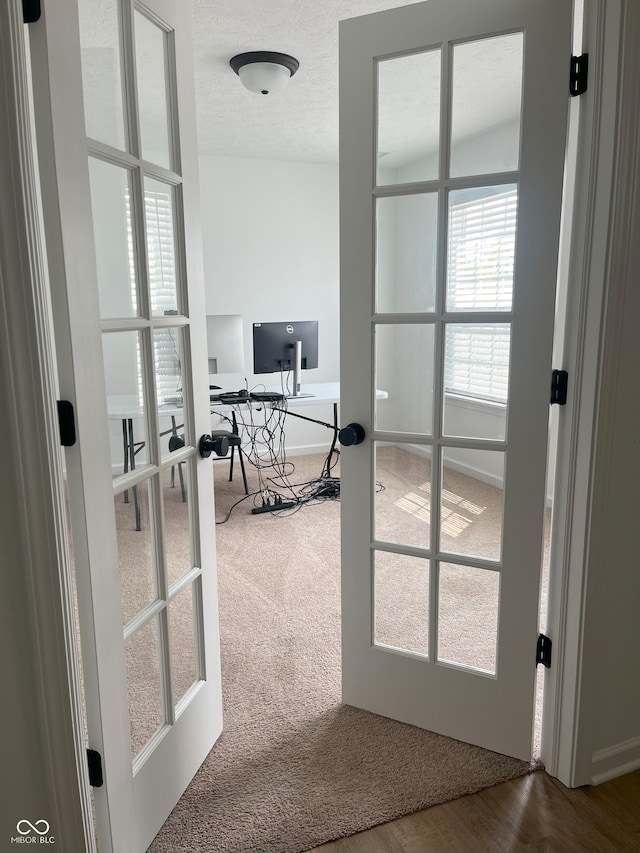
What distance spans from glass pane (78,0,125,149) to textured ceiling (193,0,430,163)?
4.64ft

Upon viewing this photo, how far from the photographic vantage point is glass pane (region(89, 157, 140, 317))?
Answer: 127cm

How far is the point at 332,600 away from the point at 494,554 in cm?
129

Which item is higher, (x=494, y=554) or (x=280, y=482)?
(x=494, y=554)

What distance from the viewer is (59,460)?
1168 millimetres

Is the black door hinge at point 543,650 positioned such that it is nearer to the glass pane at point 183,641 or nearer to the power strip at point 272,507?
the glass pane at point 183,641

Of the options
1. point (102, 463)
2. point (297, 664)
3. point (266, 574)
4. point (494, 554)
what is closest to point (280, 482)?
point (266, 574)

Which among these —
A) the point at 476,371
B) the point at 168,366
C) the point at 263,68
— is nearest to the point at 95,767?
the point at 168,366

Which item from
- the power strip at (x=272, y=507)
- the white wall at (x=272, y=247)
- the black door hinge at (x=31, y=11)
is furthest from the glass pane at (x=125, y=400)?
the white wall at (x=272, y=247)

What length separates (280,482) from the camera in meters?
4.85

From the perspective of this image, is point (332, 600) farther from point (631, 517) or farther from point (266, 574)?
point (631, 517)

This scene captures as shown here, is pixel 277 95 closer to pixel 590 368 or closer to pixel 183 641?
pixel 590 368

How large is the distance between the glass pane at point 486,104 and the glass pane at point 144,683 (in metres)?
1.46

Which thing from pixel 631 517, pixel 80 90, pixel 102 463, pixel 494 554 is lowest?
pixel 494 554

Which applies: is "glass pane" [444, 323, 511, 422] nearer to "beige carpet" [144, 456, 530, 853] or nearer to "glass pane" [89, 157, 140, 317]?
"beige carpet" [144, 456, 530, 853]
